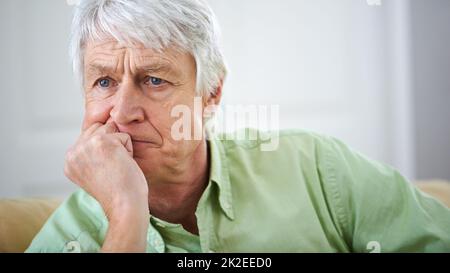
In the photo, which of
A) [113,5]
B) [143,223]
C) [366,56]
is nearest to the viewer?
[143,223]

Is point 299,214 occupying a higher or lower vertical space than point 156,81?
lower

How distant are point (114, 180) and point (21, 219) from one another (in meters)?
0.47

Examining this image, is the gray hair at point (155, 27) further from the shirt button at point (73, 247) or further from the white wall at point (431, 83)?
the white wall at point (431, 83)

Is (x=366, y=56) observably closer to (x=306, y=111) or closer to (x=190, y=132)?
(x=306, y=111)

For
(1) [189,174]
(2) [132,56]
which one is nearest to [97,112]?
(2) [132,56]

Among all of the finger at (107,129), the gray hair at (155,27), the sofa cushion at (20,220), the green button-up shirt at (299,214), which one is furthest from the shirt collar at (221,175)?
the sofa cushion at (20,220)

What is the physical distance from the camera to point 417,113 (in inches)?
57.8

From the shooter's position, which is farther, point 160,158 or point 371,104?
point 371,104

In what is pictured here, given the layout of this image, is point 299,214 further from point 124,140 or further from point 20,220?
point 20,220

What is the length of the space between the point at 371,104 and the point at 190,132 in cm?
54

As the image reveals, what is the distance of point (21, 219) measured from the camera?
4.61ft

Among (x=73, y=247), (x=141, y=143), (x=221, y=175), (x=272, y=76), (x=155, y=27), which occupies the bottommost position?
(x=73, y=247)

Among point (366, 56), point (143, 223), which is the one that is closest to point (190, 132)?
point (143, 223)

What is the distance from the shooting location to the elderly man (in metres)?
1.11
